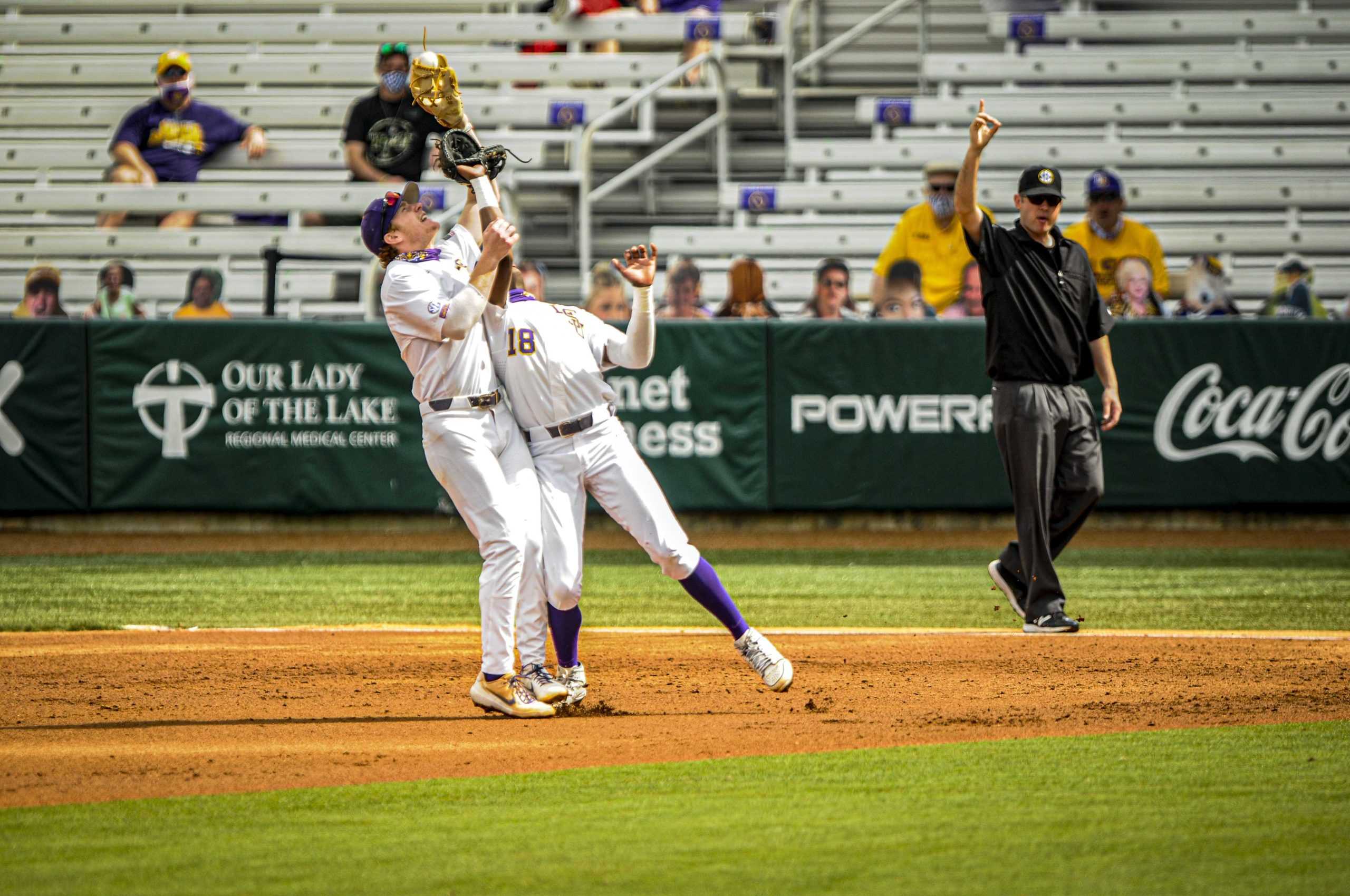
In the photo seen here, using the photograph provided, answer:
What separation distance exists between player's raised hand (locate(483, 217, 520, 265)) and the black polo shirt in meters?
3.20

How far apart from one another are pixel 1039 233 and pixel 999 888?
5.30m

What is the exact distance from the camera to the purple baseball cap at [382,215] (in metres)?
6.55

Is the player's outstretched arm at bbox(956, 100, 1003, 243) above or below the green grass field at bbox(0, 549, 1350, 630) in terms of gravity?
above

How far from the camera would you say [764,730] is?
6.18m

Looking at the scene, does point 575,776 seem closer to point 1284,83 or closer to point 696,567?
point 696,567

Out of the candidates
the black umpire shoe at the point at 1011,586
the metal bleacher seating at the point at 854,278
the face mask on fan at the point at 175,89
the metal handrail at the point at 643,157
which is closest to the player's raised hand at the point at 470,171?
the black umpire shoe at the point at 1011,586

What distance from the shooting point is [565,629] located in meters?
6.78

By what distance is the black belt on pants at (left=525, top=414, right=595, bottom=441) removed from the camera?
658 centimetres

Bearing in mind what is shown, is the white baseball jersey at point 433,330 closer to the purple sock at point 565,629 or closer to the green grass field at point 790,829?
the purple sock at point 565,629

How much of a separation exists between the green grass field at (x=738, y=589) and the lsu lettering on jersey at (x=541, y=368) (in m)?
3.43

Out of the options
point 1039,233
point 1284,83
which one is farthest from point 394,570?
point 1284,83

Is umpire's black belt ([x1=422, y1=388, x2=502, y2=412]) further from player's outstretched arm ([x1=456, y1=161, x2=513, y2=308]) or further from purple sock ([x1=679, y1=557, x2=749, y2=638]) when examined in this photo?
purple sock ([x1=679, y1=557, x2=749, y2=638])

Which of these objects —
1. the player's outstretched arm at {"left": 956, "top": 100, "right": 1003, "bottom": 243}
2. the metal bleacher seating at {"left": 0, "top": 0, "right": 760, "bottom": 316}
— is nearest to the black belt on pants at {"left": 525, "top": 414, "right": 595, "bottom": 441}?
the player's outstretched arm at {"left": 956, "top": 100, "right": 1003, "bottom": 243}

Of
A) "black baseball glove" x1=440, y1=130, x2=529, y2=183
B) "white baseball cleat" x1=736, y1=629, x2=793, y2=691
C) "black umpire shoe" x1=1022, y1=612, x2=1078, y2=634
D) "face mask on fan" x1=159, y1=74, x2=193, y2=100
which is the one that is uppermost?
"face mask on fan" x1=159, y1=74, x2=193, y2=100
